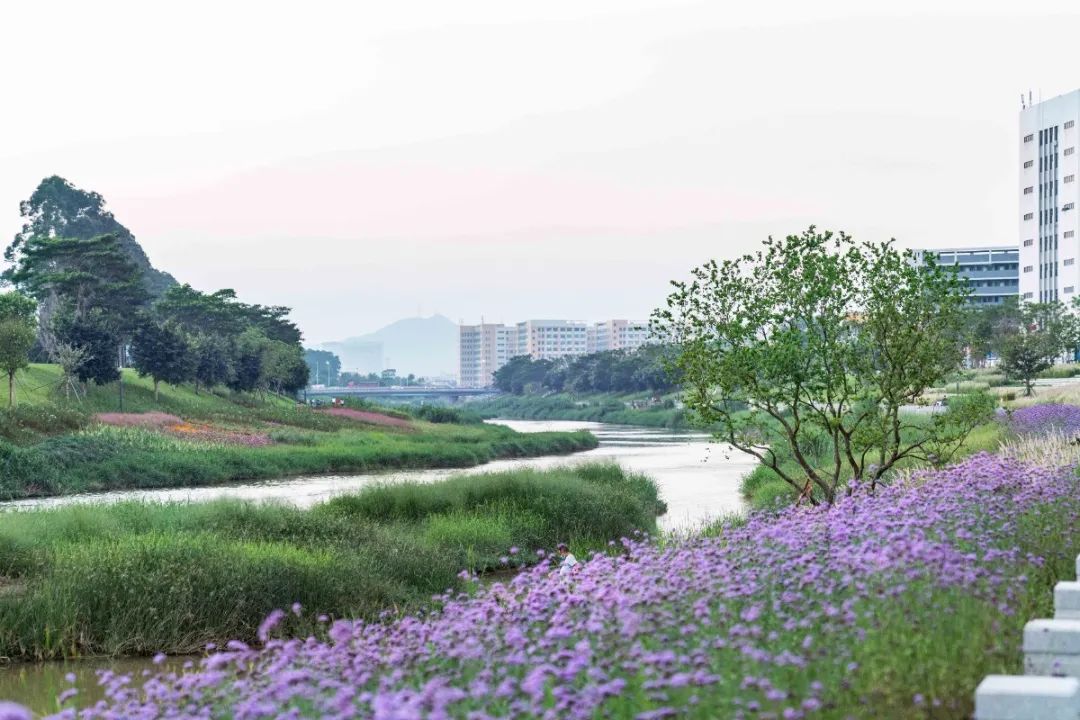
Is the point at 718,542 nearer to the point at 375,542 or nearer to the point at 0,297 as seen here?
the point at 375,542

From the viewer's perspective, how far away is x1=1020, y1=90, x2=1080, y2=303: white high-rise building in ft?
369

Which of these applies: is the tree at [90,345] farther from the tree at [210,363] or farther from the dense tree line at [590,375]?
the dense tree line at [590,375]

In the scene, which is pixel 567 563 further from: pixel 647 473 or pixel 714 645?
pixel 647 473

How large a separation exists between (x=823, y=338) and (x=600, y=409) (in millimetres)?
101926

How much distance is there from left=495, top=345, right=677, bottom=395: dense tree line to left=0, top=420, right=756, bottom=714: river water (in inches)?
2244

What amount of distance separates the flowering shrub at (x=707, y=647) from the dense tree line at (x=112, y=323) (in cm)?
4500

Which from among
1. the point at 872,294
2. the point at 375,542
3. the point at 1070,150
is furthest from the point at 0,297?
the point at 1070,150

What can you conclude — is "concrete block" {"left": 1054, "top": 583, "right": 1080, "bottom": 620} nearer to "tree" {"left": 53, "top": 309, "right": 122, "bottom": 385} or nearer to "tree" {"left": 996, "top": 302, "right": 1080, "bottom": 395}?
"tree" {"left": 996, "top": 302, "right": 1080, "bottom": 395}

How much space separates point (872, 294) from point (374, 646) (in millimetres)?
13497

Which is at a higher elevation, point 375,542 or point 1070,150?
point 1070,150

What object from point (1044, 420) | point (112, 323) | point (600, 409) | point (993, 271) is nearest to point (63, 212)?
point (112, 323)

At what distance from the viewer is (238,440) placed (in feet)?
162

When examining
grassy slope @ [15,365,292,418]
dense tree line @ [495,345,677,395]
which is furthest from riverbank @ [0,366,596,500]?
dense tree line @ [495,345,677,395]

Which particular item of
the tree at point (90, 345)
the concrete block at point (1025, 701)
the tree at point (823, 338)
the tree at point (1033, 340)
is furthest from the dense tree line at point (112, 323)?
the concrete block at point (1025, 701)
